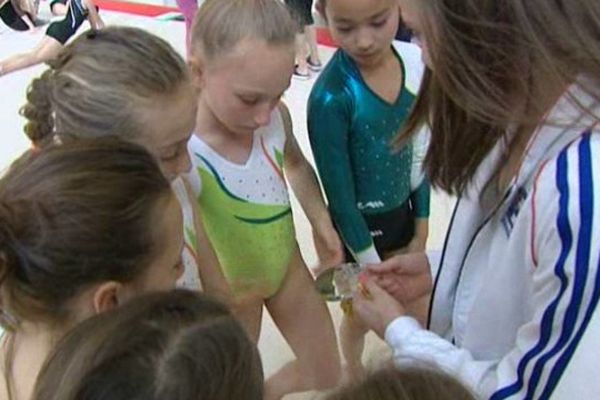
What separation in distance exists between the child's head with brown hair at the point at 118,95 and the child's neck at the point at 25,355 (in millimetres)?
271

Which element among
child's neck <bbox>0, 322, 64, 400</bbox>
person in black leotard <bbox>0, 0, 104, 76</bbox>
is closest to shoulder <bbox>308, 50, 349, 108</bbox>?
child's neck <bbox>0, 322, 64, 400</bbox>

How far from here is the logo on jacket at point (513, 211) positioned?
84 cm

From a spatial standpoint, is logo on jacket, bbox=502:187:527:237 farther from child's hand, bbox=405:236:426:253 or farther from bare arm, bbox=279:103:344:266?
child's hand, bbox=405:236:426:253

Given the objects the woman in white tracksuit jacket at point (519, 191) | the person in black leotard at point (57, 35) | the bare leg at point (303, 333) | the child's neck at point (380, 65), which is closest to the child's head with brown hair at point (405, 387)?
the woman in white tracksuit jacket at point (519, 191)

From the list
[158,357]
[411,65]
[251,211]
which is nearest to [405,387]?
[158,357]

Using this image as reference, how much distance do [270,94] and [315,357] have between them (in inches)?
22.3

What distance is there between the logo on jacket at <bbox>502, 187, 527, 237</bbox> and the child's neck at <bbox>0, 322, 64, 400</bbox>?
51cm

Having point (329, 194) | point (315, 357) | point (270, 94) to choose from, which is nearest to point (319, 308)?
point (315, 357)

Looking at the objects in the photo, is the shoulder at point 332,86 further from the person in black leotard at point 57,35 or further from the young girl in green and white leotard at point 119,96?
the person in black leotard at point 57,35

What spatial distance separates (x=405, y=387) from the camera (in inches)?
24.0

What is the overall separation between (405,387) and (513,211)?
33cm

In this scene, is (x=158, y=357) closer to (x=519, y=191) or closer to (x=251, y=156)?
(x=519, y=191)

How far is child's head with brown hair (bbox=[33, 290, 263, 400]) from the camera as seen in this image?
2.13ft

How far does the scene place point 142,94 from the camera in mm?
1094
